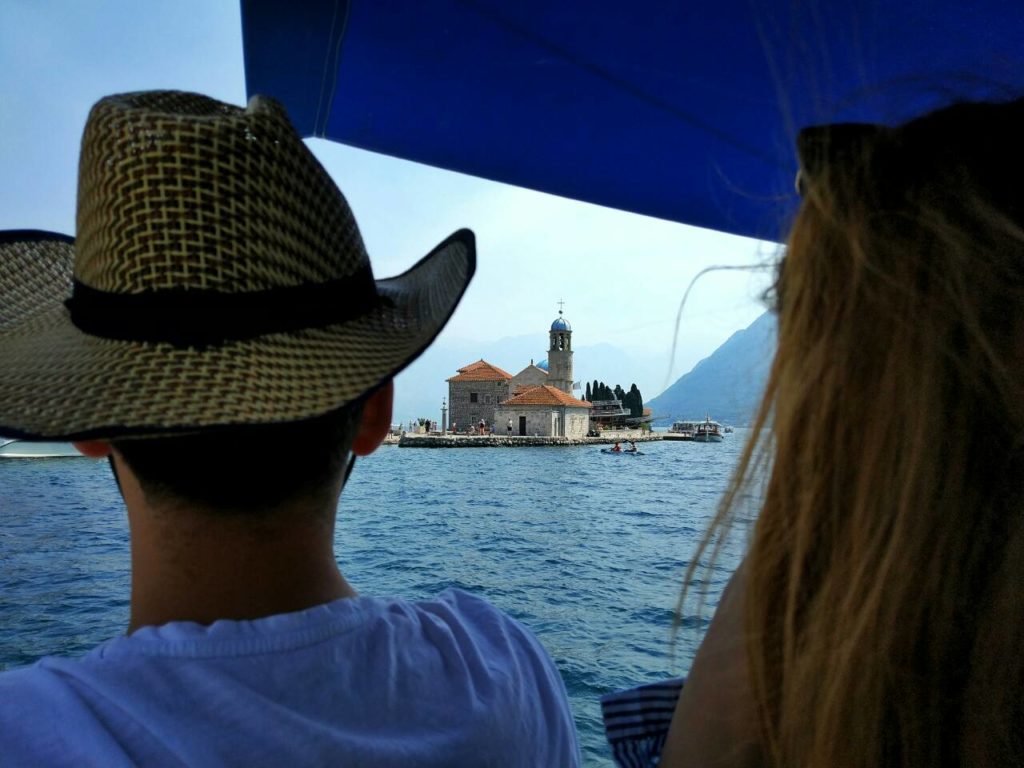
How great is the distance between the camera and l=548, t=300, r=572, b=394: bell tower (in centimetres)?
5247

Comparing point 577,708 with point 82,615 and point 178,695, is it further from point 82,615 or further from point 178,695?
point 82,615

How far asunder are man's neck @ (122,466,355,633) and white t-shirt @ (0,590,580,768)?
0.05 meters

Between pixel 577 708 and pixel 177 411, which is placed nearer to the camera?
pixel 177 411

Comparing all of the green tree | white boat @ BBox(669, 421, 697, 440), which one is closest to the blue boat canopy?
white boat @ BBox(669, 421, 697, 440)

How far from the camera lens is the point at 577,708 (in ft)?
20.2

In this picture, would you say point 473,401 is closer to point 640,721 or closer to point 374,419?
point 374,419

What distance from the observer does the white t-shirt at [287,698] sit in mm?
569

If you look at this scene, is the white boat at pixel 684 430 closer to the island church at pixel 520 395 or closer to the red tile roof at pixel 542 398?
the island church at pixel 520 395

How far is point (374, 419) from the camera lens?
0.93 m

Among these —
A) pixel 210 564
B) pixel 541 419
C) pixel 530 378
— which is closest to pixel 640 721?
pixel 210 564

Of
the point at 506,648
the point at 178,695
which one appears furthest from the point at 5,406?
the point at 506,648

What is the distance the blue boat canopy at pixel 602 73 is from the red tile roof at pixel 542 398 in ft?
151

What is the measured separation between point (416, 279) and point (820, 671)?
3.11 feet

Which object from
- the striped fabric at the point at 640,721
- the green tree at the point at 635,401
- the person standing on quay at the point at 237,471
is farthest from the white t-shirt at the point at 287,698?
the green tree at the point at 635,401
